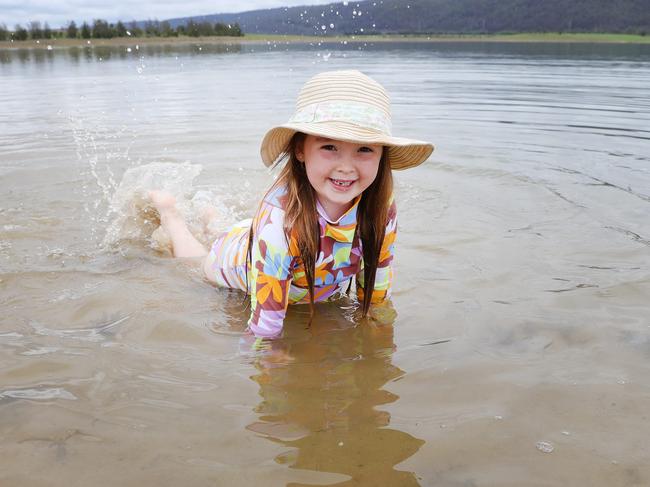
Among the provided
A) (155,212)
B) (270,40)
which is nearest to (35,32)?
(270,40)

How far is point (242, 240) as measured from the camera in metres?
3.31

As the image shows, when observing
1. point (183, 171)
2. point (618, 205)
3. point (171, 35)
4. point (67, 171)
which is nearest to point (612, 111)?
point (618, 205)

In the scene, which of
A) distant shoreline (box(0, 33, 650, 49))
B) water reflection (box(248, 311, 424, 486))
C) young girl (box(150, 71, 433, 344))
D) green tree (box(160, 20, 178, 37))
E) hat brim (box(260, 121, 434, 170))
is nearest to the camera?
water reflection (box(248, 311, 424, 486))

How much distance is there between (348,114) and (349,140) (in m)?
0.15

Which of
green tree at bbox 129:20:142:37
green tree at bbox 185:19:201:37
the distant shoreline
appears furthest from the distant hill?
green tree at bbox 129:20:142:37

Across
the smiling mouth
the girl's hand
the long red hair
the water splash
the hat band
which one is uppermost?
the hat band

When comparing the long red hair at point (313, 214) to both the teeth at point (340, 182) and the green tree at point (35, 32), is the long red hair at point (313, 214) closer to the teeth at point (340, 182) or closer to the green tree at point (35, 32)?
the teeth at point (340, 182)

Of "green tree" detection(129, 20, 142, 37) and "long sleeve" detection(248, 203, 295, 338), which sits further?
"green tree" detection(129, 20, 142, 37)

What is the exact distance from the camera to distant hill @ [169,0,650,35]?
66438 millimetres

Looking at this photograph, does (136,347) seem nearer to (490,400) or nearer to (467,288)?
(490,400)

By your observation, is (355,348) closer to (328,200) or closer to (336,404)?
(336,404)

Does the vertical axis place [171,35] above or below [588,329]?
above

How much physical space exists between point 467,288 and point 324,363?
116 cm

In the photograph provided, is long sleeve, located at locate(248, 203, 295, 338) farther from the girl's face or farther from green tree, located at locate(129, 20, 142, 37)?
green tree, located at locate(129, 20, 142, 37)
